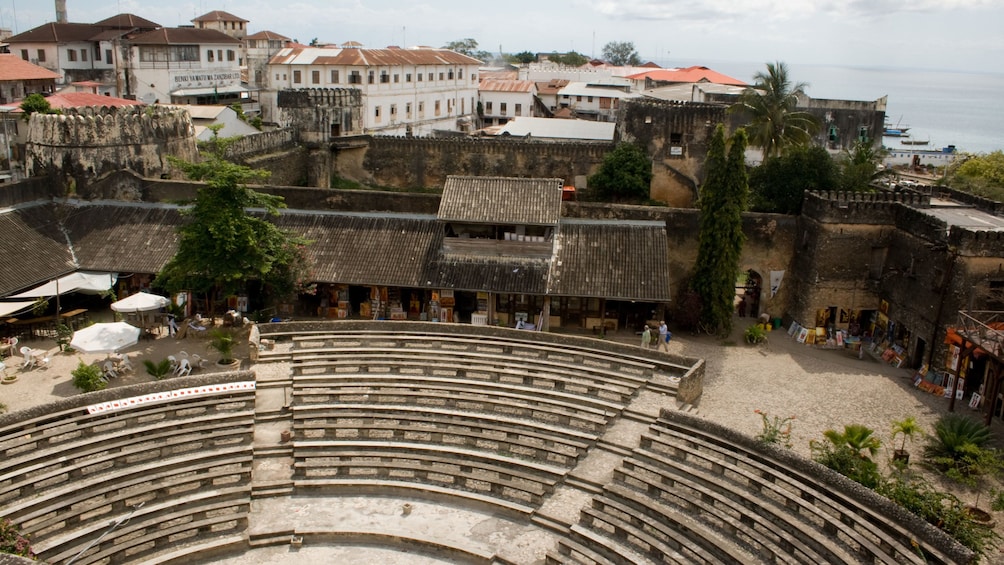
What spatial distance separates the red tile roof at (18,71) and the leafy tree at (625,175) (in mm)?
36448

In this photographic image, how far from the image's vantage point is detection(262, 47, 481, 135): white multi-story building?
56.3 meters

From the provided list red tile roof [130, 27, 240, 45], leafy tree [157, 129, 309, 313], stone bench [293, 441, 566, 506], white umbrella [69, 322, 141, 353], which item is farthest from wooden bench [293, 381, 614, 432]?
red tile roof [130, 27, 240, 45]

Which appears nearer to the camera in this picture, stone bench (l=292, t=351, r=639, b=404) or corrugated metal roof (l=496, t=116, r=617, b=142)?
stone bench (l=292, t=351, r=639, b=404)

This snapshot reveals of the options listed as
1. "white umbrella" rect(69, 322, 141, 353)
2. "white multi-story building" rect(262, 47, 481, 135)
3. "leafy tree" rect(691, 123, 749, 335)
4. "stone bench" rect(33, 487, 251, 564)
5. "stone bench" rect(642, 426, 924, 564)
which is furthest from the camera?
"white multi-story building" rect(262, 47, 481, 135)

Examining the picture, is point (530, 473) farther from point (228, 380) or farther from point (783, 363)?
point (783, 363)

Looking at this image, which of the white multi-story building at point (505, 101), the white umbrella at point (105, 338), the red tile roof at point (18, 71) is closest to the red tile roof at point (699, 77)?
the white multi-story building at point (505, 101)

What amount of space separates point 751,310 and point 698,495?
1407 cm

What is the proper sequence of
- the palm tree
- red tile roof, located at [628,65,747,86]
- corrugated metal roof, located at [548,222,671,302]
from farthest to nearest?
1. red tile roof, located at [628,65,747,86]
2. the palm tree
3. corrugated metal roof, located at [548,222,671,302]

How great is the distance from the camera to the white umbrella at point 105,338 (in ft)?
71.6

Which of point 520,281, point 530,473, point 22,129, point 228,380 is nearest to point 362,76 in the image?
point 22,129

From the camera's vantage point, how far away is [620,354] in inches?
888

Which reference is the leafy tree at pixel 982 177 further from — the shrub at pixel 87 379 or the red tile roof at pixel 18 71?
the red tile roof at pixel 18 71

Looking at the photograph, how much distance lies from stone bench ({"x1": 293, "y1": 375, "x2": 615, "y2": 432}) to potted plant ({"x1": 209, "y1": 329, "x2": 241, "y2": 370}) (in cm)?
252

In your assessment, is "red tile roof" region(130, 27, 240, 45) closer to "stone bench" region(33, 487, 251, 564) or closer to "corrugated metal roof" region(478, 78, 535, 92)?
"corrugated metal roof" region(478, 78, 535, 92)
